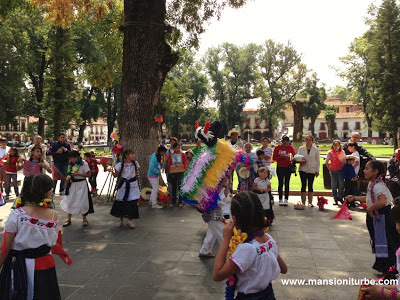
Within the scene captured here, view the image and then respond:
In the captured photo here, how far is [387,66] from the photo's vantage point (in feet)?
97.6

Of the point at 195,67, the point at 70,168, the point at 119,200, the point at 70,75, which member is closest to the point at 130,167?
the point at 119,200

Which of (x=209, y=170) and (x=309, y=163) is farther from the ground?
(x=209, y=170)

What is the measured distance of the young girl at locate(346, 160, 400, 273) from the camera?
4.40 m

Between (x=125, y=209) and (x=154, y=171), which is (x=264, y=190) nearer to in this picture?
(x=125, y=209)

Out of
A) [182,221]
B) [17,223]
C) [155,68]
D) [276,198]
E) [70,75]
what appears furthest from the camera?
[70,75]

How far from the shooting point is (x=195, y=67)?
58188 millimetres

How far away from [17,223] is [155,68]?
26.1 feet

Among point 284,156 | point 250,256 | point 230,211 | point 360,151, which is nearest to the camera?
point 250,256

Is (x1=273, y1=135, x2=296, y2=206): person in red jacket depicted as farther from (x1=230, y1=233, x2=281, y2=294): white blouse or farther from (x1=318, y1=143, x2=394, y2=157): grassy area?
(x1=318, y1=143, x2=394, y2=157): grassy area

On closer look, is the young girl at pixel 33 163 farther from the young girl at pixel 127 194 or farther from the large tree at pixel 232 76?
the large tree at pixel 232 76

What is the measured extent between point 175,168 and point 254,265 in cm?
742

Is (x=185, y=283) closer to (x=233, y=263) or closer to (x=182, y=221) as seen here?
(x=233, y=263)

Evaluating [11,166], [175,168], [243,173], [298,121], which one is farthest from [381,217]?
[298,121]

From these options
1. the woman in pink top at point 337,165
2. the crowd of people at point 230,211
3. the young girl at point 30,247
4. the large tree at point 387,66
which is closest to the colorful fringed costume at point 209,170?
the crowd of people at point 230,211
